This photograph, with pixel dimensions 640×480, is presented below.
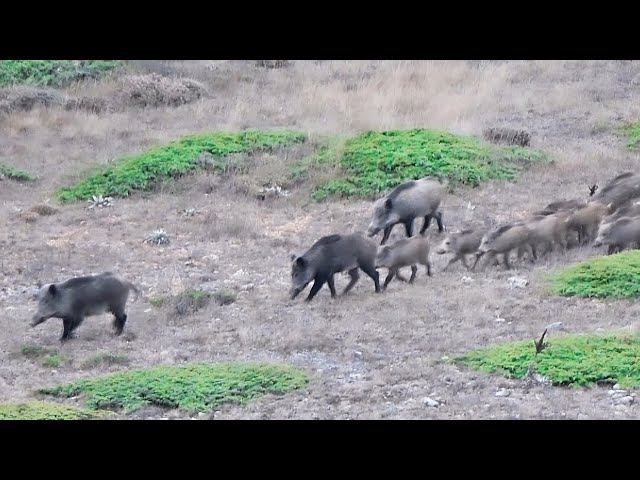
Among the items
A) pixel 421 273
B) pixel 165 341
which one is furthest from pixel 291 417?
pixel 421 273

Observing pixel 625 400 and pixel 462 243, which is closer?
pixel 625 400

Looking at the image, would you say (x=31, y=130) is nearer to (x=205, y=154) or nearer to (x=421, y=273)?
(x=205, y=154)

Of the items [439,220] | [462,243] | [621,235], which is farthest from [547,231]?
[439,220]

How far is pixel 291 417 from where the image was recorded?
903cm

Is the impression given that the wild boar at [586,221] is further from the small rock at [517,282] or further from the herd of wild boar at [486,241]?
the small rock at [517,282]

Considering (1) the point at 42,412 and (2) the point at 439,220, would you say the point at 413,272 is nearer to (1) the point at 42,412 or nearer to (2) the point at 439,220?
(2) the point at 439,220

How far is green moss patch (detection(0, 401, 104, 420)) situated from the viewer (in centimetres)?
869

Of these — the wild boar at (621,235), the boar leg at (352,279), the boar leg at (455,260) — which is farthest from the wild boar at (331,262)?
the wild boar at (621,235)

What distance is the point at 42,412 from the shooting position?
8820 millimetres

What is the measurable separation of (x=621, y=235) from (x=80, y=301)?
648cm

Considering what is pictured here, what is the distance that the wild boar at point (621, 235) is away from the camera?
13297 millimetres

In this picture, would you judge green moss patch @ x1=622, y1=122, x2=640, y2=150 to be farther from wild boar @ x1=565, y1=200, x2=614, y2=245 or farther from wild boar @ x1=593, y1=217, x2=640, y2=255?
wild boar @ x1=593, y1=217, x2=640, y2=255
